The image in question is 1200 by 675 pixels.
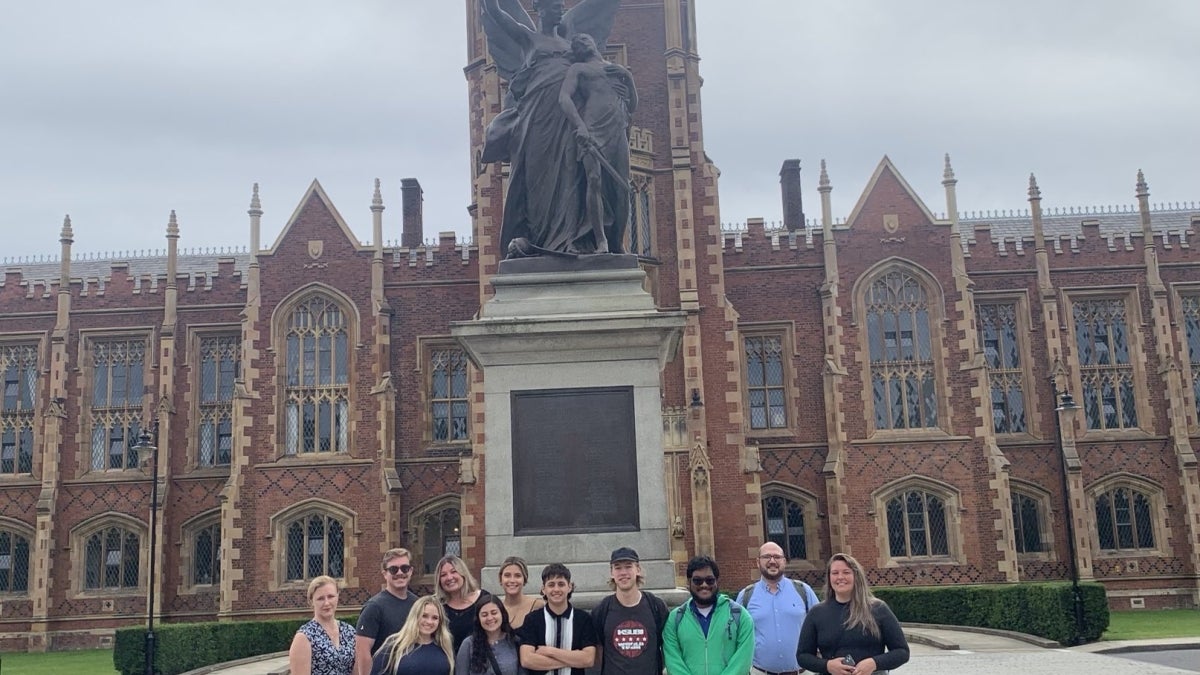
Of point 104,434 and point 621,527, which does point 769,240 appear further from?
point 621,527

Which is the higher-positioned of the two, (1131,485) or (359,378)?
(359,378)

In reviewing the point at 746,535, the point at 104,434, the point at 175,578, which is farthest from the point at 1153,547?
the point at 104,434

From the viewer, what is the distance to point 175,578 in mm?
31922

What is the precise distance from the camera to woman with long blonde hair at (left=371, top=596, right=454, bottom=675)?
239 inches

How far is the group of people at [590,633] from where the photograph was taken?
6094mm

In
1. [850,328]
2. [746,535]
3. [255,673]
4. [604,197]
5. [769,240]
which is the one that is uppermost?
[769,240]

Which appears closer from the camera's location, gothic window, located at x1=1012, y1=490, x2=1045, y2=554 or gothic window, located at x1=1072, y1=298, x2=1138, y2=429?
gothic window, located at x1=1012, y1=490, x2=1045, y2=554

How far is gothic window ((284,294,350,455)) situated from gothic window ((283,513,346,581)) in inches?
77.4

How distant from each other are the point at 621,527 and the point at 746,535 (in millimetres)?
20906

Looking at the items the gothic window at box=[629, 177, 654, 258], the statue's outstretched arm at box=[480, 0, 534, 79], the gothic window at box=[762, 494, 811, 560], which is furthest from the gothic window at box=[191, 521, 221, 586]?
the statue's outstretched arm at box=[480, 0, 534, 79]

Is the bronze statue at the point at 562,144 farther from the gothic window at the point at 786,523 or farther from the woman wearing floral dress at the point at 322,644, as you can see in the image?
the gothic window at the point at 786,523

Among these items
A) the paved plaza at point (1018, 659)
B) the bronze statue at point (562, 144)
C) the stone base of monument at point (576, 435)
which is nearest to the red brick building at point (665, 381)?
the paved plaza at point (1018, 659)

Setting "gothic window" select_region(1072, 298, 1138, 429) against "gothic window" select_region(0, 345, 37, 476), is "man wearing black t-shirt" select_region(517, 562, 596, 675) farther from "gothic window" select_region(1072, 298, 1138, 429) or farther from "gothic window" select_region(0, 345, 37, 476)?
"gothic window" select_region(0, 345, 37, 476)

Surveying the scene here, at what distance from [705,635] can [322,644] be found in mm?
2161
